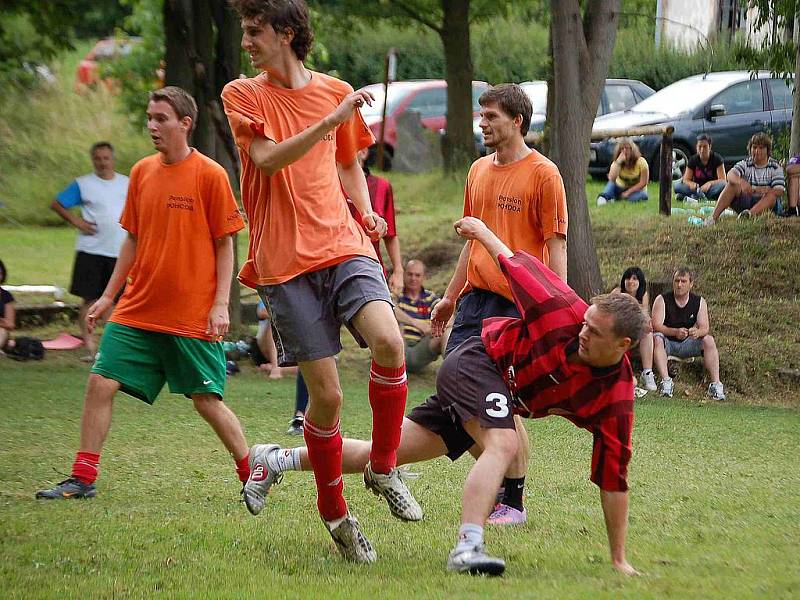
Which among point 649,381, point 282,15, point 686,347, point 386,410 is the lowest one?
point 649,381

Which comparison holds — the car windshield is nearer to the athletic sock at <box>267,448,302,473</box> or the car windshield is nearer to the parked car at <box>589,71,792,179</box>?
the parked car at <box>589,71,792,179</box>

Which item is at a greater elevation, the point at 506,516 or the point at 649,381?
the point at 506,516

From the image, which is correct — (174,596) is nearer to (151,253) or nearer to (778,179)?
(151,253)

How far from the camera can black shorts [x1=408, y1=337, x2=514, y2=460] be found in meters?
5.36

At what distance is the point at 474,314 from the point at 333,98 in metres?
1.58

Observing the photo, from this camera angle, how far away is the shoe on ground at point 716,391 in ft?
42.1

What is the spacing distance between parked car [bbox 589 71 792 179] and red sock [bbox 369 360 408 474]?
55.9 ft

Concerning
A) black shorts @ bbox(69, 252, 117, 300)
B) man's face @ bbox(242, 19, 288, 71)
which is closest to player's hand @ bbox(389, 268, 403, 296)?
black shorts @ bbox(69, 252, 117, 300)

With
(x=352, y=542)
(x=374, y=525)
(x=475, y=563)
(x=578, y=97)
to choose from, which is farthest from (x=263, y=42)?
(x=578, y=97)

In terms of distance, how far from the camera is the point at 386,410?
544cm

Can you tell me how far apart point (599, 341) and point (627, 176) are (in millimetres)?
14746

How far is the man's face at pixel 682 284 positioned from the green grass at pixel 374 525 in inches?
111

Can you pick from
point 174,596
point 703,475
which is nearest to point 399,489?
point 174,596

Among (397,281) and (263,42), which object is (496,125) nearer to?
(263,42)
